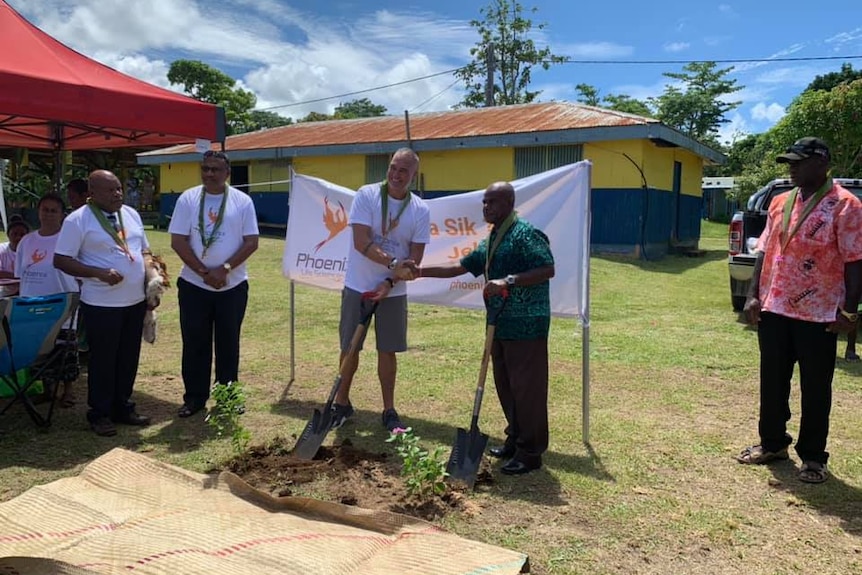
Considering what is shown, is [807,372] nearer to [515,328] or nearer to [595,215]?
[515,328]

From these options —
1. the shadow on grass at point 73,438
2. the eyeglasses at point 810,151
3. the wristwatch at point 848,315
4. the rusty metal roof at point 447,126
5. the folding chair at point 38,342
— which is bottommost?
the shadow on grass at point 73,438

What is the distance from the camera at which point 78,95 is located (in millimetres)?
4957

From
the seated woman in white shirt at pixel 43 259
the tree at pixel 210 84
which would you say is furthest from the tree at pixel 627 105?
the seated woman in white shirt at pixel 43 259

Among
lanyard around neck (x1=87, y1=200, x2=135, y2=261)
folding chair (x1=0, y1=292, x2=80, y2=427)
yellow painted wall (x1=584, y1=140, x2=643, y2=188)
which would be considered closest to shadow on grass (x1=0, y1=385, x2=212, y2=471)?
folding chair (x1=0, y1=292, x2=80, y2=427)

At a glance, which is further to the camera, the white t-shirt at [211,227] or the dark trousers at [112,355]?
the white t-shirt at [211,227]

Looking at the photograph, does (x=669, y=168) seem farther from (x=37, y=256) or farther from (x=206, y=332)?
(x=37, y=256)

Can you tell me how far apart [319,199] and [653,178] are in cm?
1436

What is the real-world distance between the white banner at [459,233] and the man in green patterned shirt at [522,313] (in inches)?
26.6

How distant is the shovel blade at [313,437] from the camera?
13.7 ft

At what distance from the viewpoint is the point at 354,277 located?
4828 millimetres

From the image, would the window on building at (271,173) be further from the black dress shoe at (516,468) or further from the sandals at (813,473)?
the sandals at (813,473)

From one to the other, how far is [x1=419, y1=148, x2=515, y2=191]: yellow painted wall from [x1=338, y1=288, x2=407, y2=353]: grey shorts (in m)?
A: 14.8

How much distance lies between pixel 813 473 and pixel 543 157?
15697mm

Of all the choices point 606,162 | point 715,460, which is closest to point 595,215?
point 606,162
